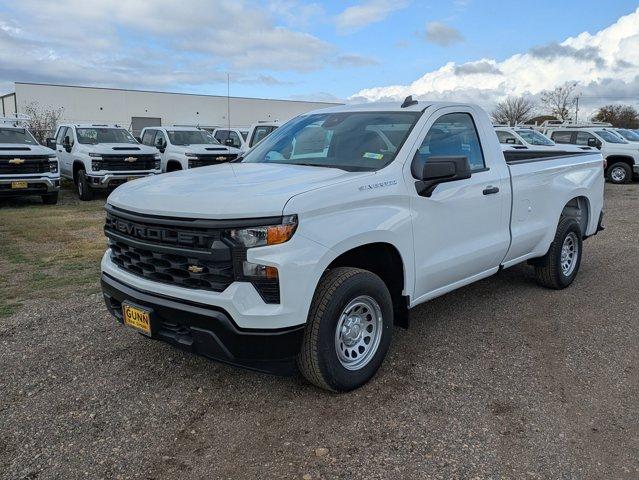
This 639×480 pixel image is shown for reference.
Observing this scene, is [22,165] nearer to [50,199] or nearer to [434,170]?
[50,199]

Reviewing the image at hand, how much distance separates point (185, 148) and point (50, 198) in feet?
11.8

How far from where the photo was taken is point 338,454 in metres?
3.02

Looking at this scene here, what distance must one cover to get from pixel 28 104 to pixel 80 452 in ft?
170

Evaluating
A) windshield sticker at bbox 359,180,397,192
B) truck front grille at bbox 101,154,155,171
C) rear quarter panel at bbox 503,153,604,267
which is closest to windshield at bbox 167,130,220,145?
truck front grille at bbox 101,154,155,171

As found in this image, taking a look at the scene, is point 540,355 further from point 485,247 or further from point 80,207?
point 80,207

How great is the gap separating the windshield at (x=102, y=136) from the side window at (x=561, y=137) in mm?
14484

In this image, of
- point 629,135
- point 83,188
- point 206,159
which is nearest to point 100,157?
point 83,188

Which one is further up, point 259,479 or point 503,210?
point 503,210

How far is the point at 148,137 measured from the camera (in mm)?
16688

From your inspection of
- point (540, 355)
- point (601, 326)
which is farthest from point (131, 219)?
point (601, 326)

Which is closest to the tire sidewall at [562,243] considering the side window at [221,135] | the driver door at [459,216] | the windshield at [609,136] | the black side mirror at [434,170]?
the driver door at [459,216]

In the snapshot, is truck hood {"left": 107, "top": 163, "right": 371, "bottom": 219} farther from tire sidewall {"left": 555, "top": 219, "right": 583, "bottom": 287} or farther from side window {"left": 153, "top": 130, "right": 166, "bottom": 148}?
side window {"left": 153, "top": 130, "right": 166, "bottom": 148}

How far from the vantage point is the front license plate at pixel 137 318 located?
3404 millimetres

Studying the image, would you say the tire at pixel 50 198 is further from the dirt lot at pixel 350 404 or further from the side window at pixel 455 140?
the side window at pixel 455 140
